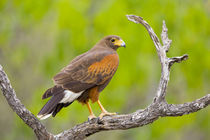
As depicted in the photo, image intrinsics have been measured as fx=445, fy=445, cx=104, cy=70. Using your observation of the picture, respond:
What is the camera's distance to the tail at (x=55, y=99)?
5160 millimetres

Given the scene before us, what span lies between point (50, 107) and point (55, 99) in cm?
16

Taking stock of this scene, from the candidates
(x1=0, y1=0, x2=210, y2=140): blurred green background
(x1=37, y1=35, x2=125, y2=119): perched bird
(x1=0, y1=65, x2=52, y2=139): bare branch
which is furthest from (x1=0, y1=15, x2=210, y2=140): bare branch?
(x1=0, y1=0, x2=210, y2=140): blurred green background

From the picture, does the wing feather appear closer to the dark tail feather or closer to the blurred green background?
the dark tail feather

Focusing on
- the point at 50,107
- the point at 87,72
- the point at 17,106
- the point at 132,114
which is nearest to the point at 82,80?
the point at 87,72

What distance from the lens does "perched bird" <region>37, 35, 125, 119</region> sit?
17.7 ft

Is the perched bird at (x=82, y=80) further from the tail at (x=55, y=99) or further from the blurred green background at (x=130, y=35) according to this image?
the blurred green background at (x=130, y=35)

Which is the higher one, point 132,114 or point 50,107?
point 50,107

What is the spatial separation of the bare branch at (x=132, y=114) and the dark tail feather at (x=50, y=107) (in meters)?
0.16

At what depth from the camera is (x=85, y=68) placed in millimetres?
5820

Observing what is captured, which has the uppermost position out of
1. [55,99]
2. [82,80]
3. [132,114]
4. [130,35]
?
[130,35]

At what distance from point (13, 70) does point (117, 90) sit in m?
5.65

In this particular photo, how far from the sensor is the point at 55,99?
17.5 ft

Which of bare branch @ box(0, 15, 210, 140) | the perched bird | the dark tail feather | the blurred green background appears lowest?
bare branch @ box(0, 15, 210, 140)

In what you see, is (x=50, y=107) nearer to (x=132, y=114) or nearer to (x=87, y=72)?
(x=87, y=72)
